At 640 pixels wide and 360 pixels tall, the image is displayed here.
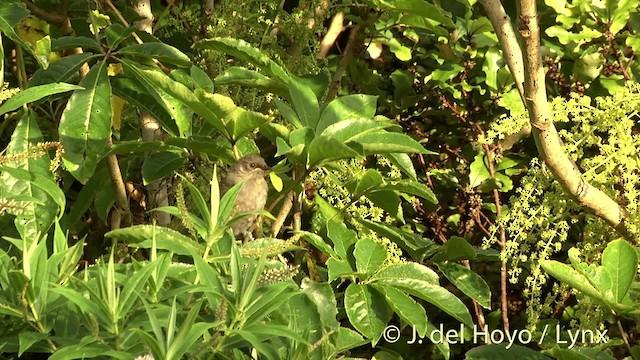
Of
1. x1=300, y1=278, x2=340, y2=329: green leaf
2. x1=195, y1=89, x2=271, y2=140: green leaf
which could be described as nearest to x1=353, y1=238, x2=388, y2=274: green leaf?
x1=300, y1=278, x2=340, y2=329: green leaf

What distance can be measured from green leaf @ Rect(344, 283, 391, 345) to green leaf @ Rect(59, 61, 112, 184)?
621 millimetres

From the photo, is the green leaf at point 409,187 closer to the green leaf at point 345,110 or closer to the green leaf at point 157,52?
the green leaf at point 345,110

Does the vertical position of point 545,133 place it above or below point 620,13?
below

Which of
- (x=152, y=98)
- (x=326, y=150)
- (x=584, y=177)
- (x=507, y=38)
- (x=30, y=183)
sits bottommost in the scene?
(x=30, y=183)

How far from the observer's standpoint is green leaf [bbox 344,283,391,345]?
1.92 m

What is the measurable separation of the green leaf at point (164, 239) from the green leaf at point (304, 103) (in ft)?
1.76

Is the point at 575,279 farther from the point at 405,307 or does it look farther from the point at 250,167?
the point at 250,167

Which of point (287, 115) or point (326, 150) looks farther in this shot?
point (287, 115)

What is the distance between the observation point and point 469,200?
308cm

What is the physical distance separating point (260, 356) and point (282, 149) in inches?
25.7

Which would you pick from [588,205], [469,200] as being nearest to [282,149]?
[588,205]

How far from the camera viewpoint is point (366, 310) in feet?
6.44

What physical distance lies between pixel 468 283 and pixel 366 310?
415 mm

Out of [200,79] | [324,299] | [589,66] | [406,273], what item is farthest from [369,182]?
[589,66]
